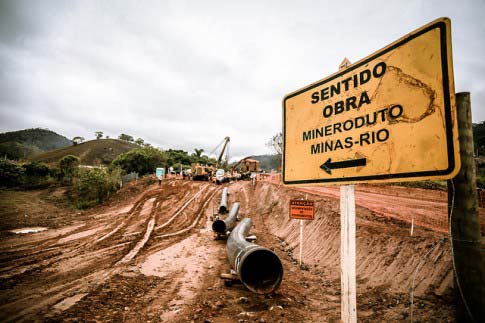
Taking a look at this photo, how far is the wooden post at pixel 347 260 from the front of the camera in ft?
5.98

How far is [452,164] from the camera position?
1.33 metres

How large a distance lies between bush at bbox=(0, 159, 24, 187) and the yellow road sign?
3985 cm

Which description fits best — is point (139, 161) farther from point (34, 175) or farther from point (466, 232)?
point (466, 232)

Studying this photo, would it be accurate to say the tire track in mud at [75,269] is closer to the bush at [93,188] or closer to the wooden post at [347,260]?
the wooden post at [347,260]

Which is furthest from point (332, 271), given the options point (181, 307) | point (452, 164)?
point (452, 164)

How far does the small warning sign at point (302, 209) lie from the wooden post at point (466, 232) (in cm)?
475

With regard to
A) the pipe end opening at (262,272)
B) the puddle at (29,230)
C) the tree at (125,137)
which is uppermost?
the tree at (125,137)

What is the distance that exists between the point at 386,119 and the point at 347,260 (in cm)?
122

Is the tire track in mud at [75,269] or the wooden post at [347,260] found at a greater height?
the wooden post at [347,260]

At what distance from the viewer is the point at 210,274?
20.6 feet

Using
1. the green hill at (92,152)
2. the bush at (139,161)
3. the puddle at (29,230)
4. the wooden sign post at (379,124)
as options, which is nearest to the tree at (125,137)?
the green hill at (92,152)

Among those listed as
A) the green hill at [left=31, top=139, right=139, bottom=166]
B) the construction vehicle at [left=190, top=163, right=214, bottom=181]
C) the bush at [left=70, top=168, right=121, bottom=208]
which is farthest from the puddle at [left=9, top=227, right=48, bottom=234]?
the green hill at [left=31, top=139, right=139, bottom=166]

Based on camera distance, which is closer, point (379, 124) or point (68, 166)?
point (379, 124)

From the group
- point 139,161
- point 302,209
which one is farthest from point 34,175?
point 302,209
